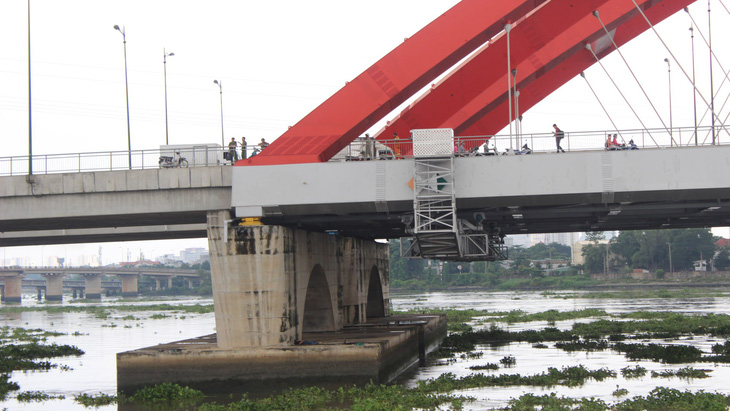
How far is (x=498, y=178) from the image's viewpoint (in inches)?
1147

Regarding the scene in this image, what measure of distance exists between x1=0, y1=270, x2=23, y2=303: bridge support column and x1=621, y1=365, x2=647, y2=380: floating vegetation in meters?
184

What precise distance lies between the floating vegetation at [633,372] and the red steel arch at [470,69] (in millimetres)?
13395

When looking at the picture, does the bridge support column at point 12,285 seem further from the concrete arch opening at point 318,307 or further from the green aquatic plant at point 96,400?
the green aquatic plant at point 96,400

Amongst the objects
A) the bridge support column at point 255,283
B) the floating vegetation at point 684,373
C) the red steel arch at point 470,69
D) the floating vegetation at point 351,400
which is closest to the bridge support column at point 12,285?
the red steel arch at point 470,69

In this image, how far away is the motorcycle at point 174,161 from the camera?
3309cm

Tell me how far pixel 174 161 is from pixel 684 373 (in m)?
21.4

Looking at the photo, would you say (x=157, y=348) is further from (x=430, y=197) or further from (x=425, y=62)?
(x=425, y=62)

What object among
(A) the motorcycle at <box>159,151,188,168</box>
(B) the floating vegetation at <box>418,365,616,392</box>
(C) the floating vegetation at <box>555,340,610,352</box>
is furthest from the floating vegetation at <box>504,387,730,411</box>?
(A) the motorcycle at <box>159,151,188,168</box>

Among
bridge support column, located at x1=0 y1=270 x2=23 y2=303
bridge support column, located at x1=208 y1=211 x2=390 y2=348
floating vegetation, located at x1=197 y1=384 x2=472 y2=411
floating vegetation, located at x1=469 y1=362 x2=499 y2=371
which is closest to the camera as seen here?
floating vegetation, located at x1=197 y1=384 x2=472 y2=411

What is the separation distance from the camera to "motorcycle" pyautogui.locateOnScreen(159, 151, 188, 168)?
109 ft

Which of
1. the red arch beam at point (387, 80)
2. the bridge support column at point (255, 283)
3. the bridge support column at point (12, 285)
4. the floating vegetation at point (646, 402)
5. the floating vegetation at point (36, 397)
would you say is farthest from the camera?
the bridge support column at point (12, 285)

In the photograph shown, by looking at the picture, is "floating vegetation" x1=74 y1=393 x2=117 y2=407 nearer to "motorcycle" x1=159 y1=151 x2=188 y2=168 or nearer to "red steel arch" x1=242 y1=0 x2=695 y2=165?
"motorcycle" x1=159 y1=151 x2=188 y2=168

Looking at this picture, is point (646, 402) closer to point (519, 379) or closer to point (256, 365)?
point (519, 379)

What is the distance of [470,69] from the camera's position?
136ft
